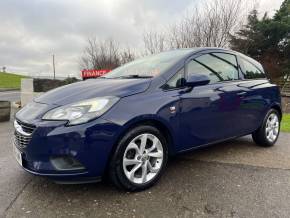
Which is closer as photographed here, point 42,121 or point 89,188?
point 42,121

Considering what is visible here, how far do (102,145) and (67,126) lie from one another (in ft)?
1.16

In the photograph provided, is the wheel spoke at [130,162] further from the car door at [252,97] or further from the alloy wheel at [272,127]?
the alloy wheel at [272,127]

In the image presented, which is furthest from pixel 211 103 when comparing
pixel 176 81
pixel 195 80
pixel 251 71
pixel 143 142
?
pixel 251 71

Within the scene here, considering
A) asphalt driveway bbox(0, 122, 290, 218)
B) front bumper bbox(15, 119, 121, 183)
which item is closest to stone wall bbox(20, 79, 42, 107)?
asphalt driveway bbox(0, 122, 290, 218)

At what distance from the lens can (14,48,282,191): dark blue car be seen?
8.68 ft

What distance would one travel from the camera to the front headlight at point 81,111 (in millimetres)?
2664

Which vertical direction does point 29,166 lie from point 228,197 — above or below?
above

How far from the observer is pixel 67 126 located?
2.61m

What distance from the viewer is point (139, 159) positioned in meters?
3.01

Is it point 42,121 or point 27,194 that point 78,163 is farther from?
point 27,194

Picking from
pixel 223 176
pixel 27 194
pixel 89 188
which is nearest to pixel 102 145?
pixel 89 188

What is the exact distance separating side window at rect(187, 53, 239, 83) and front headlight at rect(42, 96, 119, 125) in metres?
1.23

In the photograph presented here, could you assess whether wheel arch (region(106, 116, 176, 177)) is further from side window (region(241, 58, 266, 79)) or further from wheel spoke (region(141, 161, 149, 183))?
side window (region(241, 58, 266, 79))

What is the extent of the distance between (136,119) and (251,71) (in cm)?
259
